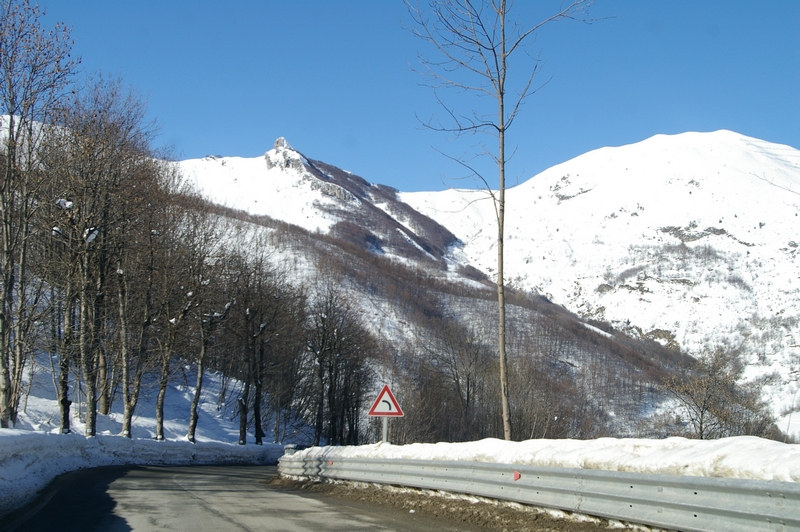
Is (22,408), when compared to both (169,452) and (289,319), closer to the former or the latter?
(169,452)

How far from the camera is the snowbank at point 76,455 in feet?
39.2

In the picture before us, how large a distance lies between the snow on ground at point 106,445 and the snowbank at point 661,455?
7.41 meters

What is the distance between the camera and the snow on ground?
12570 mm

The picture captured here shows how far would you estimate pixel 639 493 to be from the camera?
20.7ft

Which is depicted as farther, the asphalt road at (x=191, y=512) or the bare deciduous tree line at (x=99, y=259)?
the bare deciduous tree line at (x=99, y=259)

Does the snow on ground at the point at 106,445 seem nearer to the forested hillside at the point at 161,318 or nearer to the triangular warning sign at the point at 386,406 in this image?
the forested hillside at the point at 161,318

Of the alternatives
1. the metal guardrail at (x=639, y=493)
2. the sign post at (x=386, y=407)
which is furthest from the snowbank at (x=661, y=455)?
the sign post at (x=386, y=407)

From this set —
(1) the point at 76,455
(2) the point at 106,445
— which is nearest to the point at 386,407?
(1) the point at 76,455

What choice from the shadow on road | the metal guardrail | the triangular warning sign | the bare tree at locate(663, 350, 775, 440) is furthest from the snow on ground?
the bare tree at locate(663, 350, 775, 440)

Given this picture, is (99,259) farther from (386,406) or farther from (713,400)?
(713,400)

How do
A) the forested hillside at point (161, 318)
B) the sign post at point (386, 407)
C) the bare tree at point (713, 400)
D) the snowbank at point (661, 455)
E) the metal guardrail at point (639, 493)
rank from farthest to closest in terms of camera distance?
the bare tree at point (713, 400), the forested hillside at point (161, 318), the sign post at point (386, 407), the snowbank at point (661, 455), the metal guardrail at point (639, 493)

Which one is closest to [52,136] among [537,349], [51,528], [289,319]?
[51,528]

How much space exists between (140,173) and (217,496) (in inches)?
751

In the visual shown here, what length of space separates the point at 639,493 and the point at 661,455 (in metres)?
0.44
